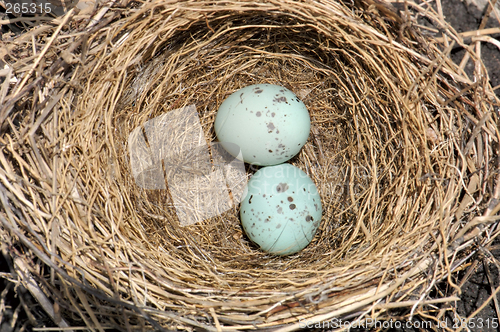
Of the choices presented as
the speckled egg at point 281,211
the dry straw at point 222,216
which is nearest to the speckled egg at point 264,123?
the speckled egg at point 281,211

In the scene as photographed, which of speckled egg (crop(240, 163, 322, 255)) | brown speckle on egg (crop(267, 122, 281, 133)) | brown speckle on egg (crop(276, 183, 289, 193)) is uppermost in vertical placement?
brown speckle on egg (crop(267, 122, 281, 133))

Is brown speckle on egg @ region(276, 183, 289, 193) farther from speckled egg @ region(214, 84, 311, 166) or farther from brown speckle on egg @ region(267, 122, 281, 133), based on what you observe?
brown speckle on egg @ region(267, 122, 281, 133)

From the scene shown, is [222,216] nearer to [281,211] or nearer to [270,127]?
[281,211]

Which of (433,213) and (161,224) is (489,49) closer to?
(433,213)

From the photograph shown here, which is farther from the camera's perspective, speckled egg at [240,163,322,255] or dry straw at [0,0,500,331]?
speckled egg at [240,163,322,255]

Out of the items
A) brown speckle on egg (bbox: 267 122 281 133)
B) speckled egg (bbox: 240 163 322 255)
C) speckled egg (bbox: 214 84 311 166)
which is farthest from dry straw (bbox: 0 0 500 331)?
brown speckle on egg (bbox: 267 122 281 133)

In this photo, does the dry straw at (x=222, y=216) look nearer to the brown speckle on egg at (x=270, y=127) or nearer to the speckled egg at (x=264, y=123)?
the speckled egg at (x=264, y=123)

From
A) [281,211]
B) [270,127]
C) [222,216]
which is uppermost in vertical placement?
[270,127]

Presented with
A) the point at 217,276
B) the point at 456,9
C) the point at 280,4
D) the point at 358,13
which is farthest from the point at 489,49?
the point at 217,276

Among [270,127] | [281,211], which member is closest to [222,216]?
[281,211]
